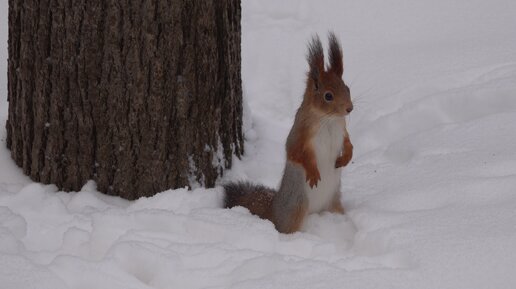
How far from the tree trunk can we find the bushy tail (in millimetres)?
168

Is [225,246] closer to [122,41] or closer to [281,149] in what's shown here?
[122,41]

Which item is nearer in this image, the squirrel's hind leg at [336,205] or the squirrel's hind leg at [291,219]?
the squirrel's hind leg at [291,219]

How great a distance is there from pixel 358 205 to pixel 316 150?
1.10ft

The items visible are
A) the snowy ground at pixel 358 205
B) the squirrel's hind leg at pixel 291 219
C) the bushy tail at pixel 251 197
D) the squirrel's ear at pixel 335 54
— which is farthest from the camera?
the bushy tail at pixel 251 197

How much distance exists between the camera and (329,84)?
277 cm

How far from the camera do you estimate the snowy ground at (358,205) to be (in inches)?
92.9

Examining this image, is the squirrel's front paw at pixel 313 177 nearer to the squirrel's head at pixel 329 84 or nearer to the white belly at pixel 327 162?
the white belly at pixel 327 162

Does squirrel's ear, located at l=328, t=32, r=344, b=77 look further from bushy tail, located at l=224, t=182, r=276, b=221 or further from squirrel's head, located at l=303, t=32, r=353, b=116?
bushy tail, located at l=224, t=182, r=276, b=221

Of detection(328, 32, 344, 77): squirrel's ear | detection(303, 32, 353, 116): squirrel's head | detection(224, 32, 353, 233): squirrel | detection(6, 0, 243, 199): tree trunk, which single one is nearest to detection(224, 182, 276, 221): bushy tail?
detection(224, 32, 353, 233): squirrel

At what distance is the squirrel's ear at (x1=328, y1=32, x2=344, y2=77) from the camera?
273cm

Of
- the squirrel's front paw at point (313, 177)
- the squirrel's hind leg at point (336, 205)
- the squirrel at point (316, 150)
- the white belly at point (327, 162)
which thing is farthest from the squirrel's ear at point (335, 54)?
the squirrel's hind leg at point (336, 205)

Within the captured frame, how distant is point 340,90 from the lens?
9.05ft

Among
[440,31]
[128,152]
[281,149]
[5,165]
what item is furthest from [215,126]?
[440,31]

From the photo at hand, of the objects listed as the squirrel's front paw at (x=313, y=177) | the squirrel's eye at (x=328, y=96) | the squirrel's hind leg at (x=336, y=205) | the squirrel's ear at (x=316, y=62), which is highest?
the squirrel's ear at (x=316, y=62)
